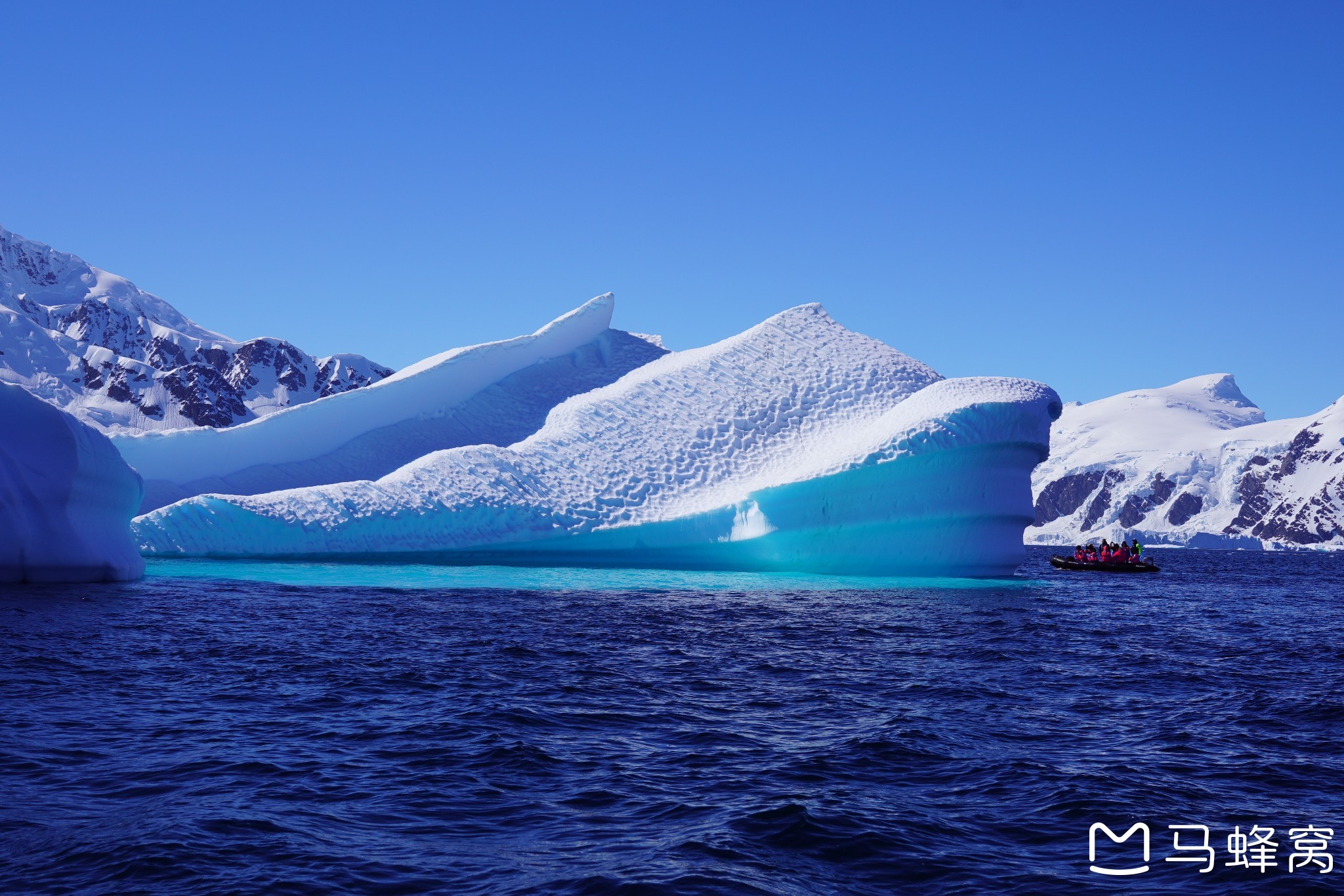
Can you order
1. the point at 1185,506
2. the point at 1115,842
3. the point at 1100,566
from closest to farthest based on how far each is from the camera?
the point at 1115,842 < the point at 1100,566 < the point at 1185,506

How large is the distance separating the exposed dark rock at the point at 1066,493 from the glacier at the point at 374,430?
110m

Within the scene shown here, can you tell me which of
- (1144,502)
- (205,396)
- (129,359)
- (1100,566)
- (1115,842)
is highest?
(129,359)

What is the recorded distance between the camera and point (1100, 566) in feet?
130

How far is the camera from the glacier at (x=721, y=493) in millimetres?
24188

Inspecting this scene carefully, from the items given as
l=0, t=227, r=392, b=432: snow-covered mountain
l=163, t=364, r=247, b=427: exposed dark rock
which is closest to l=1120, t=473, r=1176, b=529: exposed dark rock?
l=0, t=227, r=392, b=432: snow-covered mountain

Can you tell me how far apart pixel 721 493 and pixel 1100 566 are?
20246 millimetres

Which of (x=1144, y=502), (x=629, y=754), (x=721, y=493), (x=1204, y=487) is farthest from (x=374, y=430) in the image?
(x=1204, y=487)

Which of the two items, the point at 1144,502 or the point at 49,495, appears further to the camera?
the point at 1144,502

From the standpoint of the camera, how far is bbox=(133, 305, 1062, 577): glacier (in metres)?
24.2

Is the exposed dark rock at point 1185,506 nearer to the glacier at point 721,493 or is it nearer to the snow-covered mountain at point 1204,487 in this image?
the snow-covered mountain at point 1204,487

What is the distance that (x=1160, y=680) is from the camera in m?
11.8

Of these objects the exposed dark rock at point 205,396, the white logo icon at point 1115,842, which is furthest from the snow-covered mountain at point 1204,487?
the white logo icon at point 1115,842

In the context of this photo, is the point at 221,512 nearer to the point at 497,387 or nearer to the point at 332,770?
the point at 497,387

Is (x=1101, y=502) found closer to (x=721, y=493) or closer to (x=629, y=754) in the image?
(x=721, y=493)
